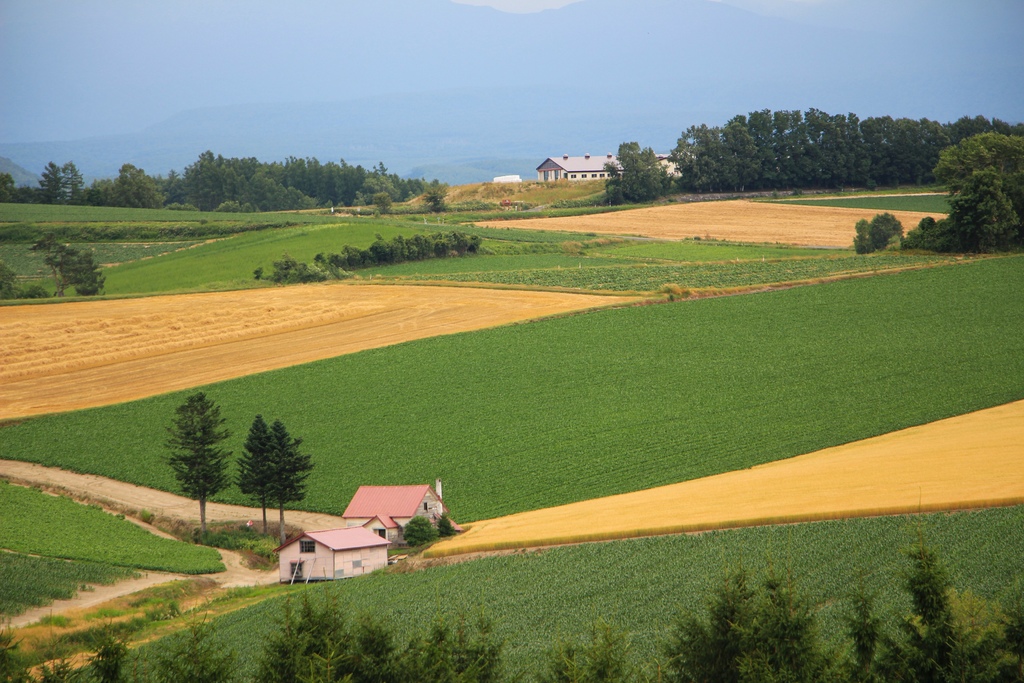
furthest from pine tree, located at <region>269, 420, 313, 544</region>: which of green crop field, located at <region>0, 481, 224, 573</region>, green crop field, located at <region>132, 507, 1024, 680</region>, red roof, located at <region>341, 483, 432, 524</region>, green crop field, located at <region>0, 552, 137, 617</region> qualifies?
green crop field, located at <region>132, 507, 1024, 680</region>

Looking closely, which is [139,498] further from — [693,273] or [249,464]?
[693,273]

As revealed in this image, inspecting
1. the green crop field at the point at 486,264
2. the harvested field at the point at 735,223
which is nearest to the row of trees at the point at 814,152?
the harvested field at the point at 735,223

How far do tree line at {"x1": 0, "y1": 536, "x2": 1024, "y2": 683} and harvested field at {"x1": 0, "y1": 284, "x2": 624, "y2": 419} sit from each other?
35239 mm

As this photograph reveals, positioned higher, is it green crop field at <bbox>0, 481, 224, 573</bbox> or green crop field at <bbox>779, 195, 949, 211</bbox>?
green crop field at <bbox>779, 195, 949, 211</bbox>

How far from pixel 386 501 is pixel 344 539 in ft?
9.04

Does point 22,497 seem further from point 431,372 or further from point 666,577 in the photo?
point 666,577

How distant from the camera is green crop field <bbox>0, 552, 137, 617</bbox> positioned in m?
26.0

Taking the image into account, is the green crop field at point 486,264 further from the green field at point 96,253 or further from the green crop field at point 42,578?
the green crop field at point 42,578

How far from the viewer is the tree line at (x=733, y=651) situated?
1422 centimetres

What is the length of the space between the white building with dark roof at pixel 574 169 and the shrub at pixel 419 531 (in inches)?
4562

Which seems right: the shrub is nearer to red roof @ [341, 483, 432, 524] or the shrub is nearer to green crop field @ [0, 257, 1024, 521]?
red roof @ [341, 483, 432, 524]

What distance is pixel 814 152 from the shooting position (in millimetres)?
129000

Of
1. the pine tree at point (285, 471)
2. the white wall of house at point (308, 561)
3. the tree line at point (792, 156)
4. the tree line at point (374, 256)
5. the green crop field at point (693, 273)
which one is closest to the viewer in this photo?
the white wall of house at point (308, 561)

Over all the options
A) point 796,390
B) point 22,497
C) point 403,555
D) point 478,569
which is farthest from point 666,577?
point 22,497
